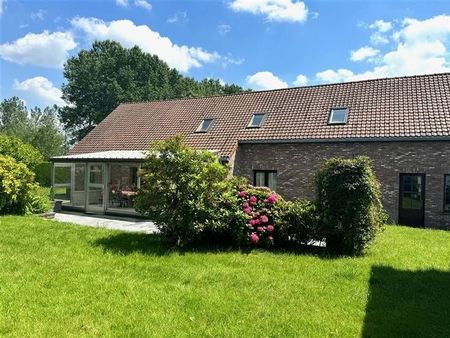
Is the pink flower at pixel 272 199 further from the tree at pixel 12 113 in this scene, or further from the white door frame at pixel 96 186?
the tree at pixel 12 113

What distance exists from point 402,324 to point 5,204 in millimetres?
14251

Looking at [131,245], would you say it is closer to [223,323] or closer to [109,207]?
[223,323]

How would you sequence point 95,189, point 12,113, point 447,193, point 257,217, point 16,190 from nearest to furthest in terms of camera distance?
1. point 257,217
2. point 16,190
3. point 447,193
4. point 95,189
5. point 12,113

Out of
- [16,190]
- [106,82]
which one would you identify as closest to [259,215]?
[16,190]

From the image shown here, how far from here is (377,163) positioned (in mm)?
16484

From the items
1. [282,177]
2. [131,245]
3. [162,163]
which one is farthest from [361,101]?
[131,245]

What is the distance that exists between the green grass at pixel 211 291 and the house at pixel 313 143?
6094mm

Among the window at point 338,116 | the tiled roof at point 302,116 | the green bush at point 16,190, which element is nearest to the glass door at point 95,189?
the green bush at point 16,190

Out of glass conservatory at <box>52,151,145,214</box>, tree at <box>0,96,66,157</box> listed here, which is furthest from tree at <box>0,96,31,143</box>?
glass conservatory at <box>52,151,145,214</box>

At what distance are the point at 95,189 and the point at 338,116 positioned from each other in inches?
462

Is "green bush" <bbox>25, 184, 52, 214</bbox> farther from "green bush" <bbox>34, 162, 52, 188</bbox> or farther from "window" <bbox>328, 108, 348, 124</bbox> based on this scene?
"green bush" <bbox>34, 162, 52, 188</bbox>

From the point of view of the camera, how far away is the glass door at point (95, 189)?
17.8 meters

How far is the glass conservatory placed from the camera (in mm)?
17328

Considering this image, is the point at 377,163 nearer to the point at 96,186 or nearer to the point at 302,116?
the point at 302,116
